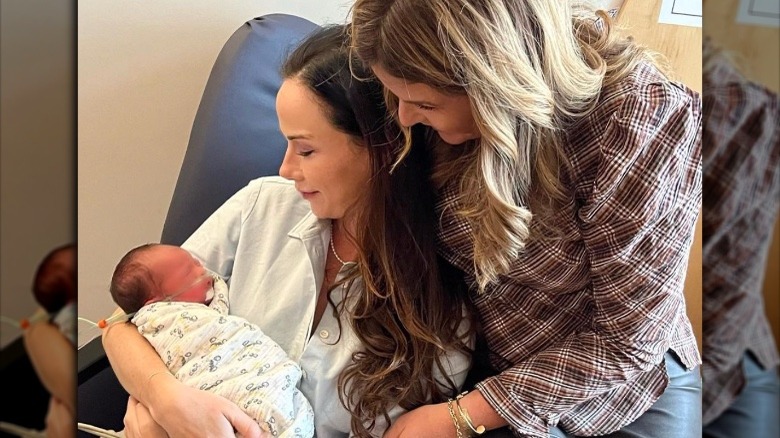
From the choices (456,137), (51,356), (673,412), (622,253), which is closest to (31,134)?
(51,356)

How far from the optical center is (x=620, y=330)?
700mm

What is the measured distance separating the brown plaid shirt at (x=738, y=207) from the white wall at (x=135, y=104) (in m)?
0.49

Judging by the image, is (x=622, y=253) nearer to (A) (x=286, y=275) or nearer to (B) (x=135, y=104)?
(A) (x=286, y=275)

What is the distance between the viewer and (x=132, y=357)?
0.64m

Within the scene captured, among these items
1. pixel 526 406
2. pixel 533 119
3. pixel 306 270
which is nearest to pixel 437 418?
pixel 526 406

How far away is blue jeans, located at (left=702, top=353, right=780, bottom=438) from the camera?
233 millimetres

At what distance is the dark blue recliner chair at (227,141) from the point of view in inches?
25.8

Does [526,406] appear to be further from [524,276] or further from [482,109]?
[482,109]

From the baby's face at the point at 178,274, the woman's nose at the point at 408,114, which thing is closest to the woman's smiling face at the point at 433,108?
the woman's nose at the point at 408,114

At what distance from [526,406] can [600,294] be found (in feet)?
0.46

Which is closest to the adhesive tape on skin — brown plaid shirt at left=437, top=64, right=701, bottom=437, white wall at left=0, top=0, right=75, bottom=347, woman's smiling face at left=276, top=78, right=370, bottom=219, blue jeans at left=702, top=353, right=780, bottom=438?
woman's smiling face at left=276, top=78, right=370, bottom=219

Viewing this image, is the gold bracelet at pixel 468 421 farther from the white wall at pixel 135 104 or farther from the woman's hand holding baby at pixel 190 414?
the white wall at pixel 135 104

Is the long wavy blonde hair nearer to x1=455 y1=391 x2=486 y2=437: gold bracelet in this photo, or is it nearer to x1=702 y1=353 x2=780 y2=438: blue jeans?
x1=455 y1=391 x2=486 y2=437: gold bracelet

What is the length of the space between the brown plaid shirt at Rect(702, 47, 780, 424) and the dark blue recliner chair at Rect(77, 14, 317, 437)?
1.68 ft
